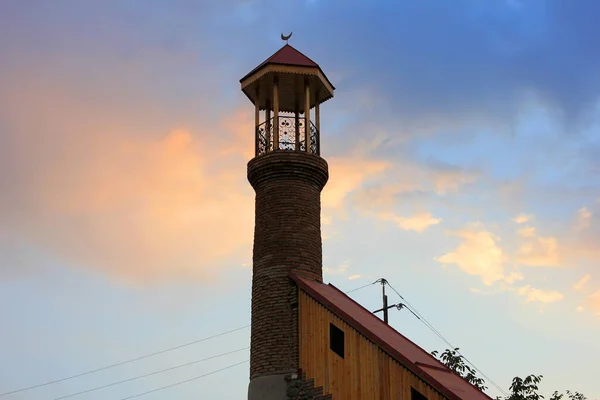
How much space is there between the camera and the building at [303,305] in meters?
24.4

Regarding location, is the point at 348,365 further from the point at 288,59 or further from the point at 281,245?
the point at 288,59

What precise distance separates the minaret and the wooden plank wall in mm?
645

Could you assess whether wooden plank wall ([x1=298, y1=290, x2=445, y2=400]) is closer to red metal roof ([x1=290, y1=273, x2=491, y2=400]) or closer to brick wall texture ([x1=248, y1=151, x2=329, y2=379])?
red metal roof ([x1=290, y1=273, x2=491, y2=400])

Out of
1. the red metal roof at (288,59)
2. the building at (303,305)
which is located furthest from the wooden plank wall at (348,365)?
the red metal roof at (288,59)

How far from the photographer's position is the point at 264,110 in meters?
34.0

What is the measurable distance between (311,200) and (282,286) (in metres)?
3.83

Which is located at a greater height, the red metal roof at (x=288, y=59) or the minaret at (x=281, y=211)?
the red metal roof at (x=288, y=59)

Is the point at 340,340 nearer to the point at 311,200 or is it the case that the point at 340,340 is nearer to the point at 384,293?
the point at 311,200

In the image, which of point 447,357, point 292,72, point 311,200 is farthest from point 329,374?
point 447,357

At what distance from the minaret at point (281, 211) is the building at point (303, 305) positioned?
4 cm

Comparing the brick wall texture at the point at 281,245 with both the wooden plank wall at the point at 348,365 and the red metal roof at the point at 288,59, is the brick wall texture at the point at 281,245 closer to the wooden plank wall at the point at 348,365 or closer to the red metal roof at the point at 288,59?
the wooden plank wall at the point at 348,365

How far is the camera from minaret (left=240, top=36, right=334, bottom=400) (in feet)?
90.2

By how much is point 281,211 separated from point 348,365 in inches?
273

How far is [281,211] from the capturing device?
96.9 feet
